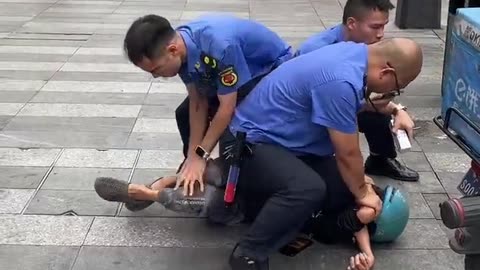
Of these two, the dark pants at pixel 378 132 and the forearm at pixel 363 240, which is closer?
the forearm at pixel 363 240

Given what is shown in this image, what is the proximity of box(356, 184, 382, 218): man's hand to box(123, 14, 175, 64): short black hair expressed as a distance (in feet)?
3.64

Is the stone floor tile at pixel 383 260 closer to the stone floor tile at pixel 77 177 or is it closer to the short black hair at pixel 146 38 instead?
the short black hair at pixel 146 38

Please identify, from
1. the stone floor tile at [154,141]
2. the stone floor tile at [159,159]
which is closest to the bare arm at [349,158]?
the stone floor tile at [159,159]

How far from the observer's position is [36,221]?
152 inches

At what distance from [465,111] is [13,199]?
2.48 metres

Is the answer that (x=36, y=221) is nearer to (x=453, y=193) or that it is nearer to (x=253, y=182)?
(x=253, y=182)

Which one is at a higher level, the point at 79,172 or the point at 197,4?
the point at 79,172

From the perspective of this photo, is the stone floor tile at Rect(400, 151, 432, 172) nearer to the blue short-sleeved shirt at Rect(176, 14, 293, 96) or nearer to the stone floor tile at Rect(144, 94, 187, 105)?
the blue short-sleeved shirt at Rect(176, 14, 293, 96)

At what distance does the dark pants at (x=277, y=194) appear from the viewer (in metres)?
3.22

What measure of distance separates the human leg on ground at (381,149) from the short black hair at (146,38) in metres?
1.36

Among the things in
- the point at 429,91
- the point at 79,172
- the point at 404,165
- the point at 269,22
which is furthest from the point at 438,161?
the point at 269,22

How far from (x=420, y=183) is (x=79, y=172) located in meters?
2.00

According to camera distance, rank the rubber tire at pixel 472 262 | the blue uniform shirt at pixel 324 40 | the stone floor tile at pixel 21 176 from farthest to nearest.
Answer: the stone floor tile at pixel 21 176 → the blue uniform shirt at pixel 324 40 → the rubber tire at pixel 472 262

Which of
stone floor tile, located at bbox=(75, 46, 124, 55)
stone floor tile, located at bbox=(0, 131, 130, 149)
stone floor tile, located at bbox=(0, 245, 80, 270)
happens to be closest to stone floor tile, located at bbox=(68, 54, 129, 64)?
stone floor tile, located at bbox=(75, 46, 124, 55)
